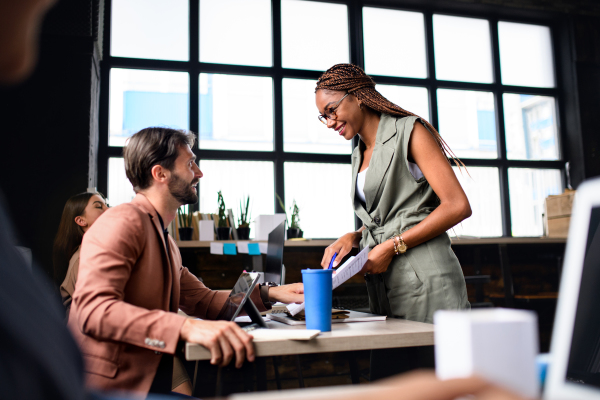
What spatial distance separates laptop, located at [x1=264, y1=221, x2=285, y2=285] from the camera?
1986 mm

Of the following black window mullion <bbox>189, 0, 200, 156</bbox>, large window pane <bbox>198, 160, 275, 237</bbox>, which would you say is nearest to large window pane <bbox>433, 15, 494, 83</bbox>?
large window pane <bbox>198, 160, 275, 237</bbox>

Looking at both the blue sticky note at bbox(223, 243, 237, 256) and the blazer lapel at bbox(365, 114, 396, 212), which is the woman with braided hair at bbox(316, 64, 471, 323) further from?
the blue sticky note at bbox(223, 243, 237, 256)

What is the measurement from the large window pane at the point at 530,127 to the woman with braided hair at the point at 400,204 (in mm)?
4393

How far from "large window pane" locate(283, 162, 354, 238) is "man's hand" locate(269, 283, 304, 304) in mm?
3105

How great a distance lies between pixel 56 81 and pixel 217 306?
3.04 metres

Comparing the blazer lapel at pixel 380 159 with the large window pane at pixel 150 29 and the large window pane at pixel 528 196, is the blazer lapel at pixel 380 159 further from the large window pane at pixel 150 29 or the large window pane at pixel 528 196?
the large window pane at pixel 528 196

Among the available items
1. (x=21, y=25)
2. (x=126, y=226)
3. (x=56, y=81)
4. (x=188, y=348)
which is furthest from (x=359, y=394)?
(x=56, y=81)

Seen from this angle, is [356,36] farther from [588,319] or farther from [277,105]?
[588,319]

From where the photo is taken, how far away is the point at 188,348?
3.32 feet

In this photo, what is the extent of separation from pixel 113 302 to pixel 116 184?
11.7ft

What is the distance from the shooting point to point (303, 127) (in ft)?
16.2

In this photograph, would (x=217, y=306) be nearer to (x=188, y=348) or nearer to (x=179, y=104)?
(x=188, y=348)

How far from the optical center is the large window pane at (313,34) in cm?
505

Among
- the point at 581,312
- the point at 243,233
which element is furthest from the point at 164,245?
the point at 243,233
